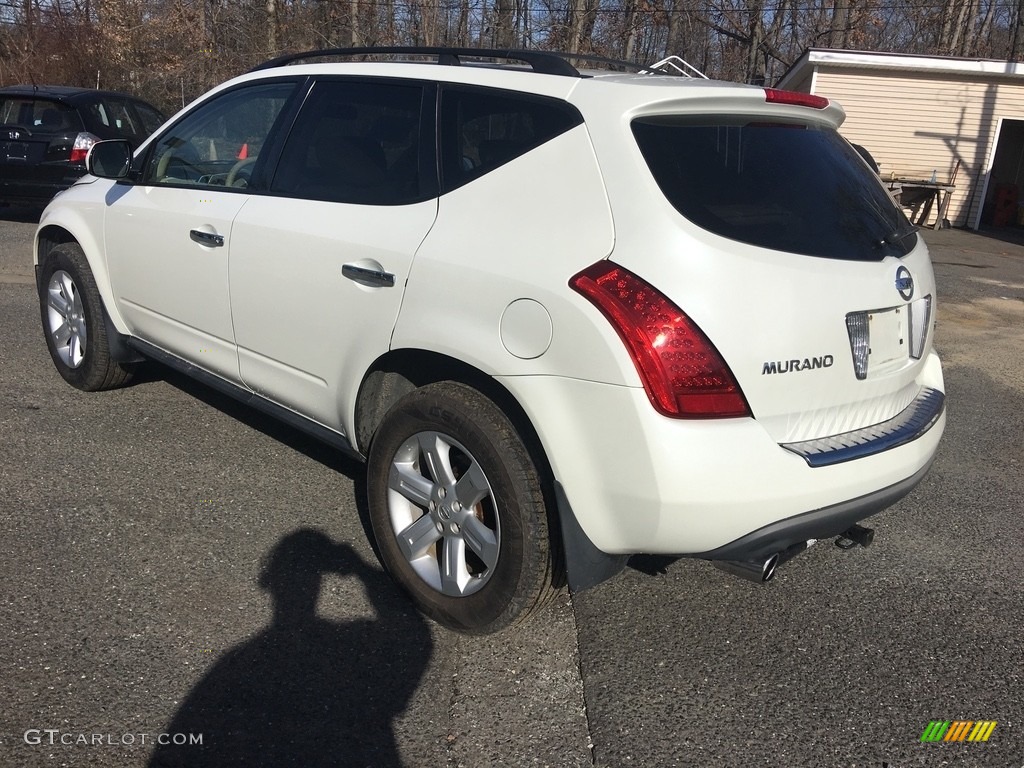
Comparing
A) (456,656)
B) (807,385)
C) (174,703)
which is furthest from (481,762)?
(807,385)

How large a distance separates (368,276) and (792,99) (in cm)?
153

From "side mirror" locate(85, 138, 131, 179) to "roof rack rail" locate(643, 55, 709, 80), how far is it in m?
2.68

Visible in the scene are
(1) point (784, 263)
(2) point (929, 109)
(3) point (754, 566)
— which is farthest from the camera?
(2) point (929, 109)

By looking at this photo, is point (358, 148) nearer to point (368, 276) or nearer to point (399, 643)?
point (368, 276)

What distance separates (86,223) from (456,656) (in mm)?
3234

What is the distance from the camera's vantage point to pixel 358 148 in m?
3.42

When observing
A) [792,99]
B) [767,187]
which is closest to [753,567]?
[767,187]

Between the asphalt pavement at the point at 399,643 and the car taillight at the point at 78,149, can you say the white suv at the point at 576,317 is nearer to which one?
the asphalt pavement at the point at 399,643

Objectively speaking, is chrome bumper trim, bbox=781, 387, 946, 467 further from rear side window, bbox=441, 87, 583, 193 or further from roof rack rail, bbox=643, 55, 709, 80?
roof rack rail, bbox=643, 55, 709, 80

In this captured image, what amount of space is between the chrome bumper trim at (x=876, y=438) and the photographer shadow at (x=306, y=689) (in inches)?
54.1

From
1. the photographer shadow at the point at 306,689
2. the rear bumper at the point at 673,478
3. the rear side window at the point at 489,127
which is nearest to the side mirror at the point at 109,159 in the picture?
the rear side window at the point at 489,127

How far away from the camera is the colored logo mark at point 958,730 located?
8.75 ft

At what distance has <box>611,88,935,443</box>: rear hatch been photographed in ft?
8.13

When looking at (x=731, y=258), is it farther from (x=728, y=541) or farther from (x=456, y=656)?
(x=456, y=656)
